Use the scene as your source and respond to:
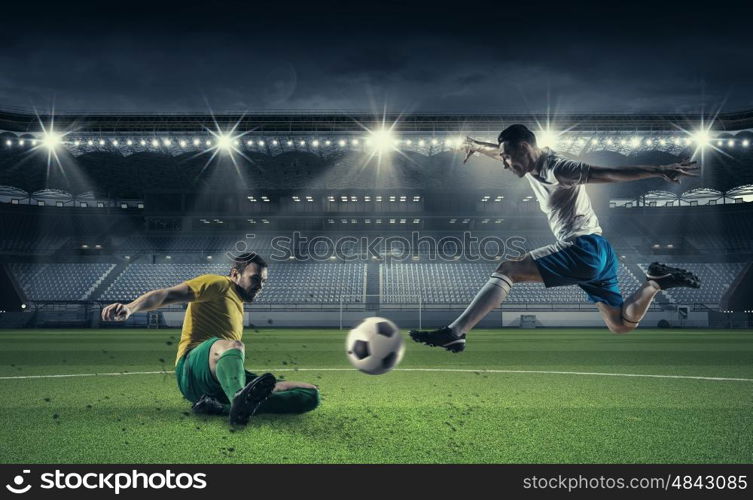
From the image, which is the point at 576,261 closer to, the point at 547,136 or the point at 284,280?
the point at 547,136

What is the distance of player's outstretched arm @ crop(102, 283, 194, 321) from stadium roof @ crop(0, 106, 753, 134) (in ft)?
88.4

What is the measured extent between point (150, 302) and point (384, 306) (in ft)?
94.7

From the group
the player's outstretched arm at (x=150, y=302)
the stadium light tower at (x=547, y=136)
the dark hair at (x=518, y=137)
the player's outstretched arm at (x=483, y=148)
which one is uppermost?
the stadium light tower at (x=547, y=136)

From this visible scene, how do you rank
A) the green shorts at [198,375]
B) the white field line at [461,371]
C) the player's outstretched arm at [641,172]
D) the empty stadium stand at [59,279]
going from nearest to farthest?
the player's outstretched arm at [641,172], the green shorts at [198,375], the white field line at [461,371], the empty stadium stand at [59,279]

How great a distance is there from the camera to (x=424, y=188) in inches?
1551

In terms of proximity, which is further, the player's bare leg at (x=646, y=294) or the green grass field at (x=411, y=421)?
the player's bare leg at (x=646, y=294)

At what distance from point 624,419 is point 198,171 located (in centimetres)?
3593

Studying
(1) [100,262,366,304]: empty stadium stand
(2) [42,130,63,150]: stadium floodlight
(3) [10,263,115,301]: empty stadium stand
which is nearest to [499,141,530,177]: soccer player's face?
(1) [100,262,366,304]: empty stadium stand

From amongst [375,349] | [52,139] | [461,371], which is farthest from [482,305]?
[52,139]

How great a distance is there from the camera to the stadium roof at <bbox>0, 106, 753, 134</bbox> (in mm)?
30391

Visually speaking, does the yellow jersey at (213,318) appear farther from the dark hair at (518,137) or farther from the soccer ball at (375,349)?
the dark hair at (518,137)

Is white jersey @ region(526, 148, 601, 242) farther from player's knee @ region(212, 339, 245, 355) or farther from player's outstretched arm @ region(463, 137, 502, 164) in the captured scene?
player's knee @ region(212, 339, 245, 355)

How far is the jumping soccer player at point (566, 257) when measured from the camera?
4957 millimetres

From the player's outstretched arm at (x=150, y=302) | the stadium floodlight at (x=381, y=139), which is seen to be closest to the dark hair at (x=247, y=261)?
the player's outstretched arm at (x=150, y=302)
